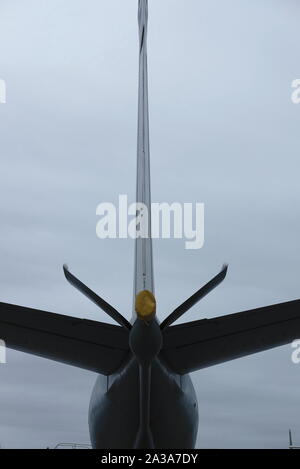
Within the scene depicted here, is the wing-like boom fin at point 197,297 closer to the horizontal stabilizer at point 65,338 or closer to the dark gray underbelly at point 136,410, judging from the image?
the dark gray underbelly at point 136,410

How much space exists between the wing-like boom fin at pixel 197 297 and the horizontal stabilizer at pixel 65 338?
1054 mm

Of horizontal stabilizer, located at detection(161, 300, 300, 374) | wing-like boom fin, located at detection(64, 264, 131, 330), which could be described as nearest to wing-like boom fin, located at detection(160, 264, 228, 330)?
horizontal stabilizer, located at detection(161, 300, 300, 374)

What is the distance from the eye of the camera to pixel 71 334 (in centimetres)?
1158

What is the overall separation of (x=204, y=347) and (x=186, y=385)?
3.84 feet

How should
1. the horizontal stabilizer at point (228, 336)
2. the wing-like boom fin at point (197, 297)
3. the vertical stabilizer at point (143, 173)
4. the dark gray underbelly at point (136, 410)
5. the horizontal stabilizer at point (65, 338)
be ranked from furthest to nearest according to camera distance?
the vertical stabilizer at point (143, 173) → the dark gray underbelly at point (136, 410) → the horizontal stabilizer at point (228, 336) → the horizontal stabilizer at point (65, 338) → the wing-like boom fin at point (197, 297)

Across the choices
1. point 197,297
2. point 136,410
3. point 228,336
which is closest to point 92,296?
point 197,297

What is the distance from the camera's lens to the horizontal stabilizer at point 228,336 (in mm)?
11289

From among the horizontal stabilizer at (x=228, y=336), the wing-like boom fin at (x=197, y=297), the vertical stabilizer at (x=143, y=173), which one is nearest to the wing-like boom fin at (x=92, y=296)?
the wing-like boom fin at (x=197, y=297)

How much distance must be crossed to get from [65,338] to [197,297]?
2438 mm

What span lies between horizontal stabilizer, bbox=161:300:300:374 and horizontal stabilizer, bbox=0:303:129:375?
3.02ft

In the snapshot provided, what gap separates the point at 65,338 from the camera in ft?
38.0

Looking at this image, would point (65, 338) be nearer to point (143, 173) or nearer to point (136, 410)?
point (136, 410)
